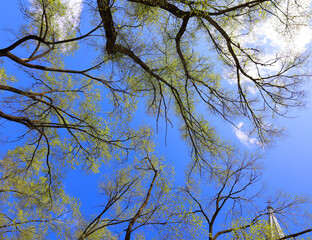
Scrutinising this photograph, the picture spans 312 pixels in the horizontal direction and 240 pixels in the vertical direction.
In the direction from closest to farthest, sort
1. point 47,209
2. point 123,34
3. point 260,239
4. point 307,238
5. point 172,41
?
1. point 307,238
2. point 260,239
3. point 123,34
4. point 172,41
5. point 47,209

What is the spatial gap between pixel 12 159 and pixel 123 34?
6429mm

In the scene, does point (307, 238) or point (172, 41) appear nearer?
point (307, 238)

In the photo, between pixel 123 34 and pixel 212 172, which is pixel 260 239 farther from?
pixel 123 34

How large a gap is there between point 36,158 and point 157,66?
6005 mm

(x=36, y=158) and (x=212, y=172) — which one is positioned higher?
(x=36, y=158)

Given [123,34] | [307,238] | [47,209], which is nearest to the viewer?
[307,238]

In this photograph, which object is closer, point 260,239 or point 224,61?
point 260,239

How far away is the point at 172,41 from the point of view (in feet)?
25.8

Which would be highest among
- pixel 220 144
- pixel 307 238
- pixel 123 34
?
pixel 123 34

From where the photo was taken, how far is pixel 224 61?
794 cm

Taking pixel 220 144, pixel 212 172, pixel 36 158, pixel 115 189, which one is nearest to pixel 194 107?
pixel 220 144

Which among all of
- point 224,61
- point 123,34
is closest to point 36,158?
point 123,34

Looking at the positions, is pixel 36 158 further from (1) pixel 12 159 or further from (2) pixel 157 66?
(2) pixel 157 66

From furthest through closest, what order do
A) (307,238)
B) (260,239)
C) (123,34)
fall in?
1. (123,34)
2. (260,239)
3. (307,238)
